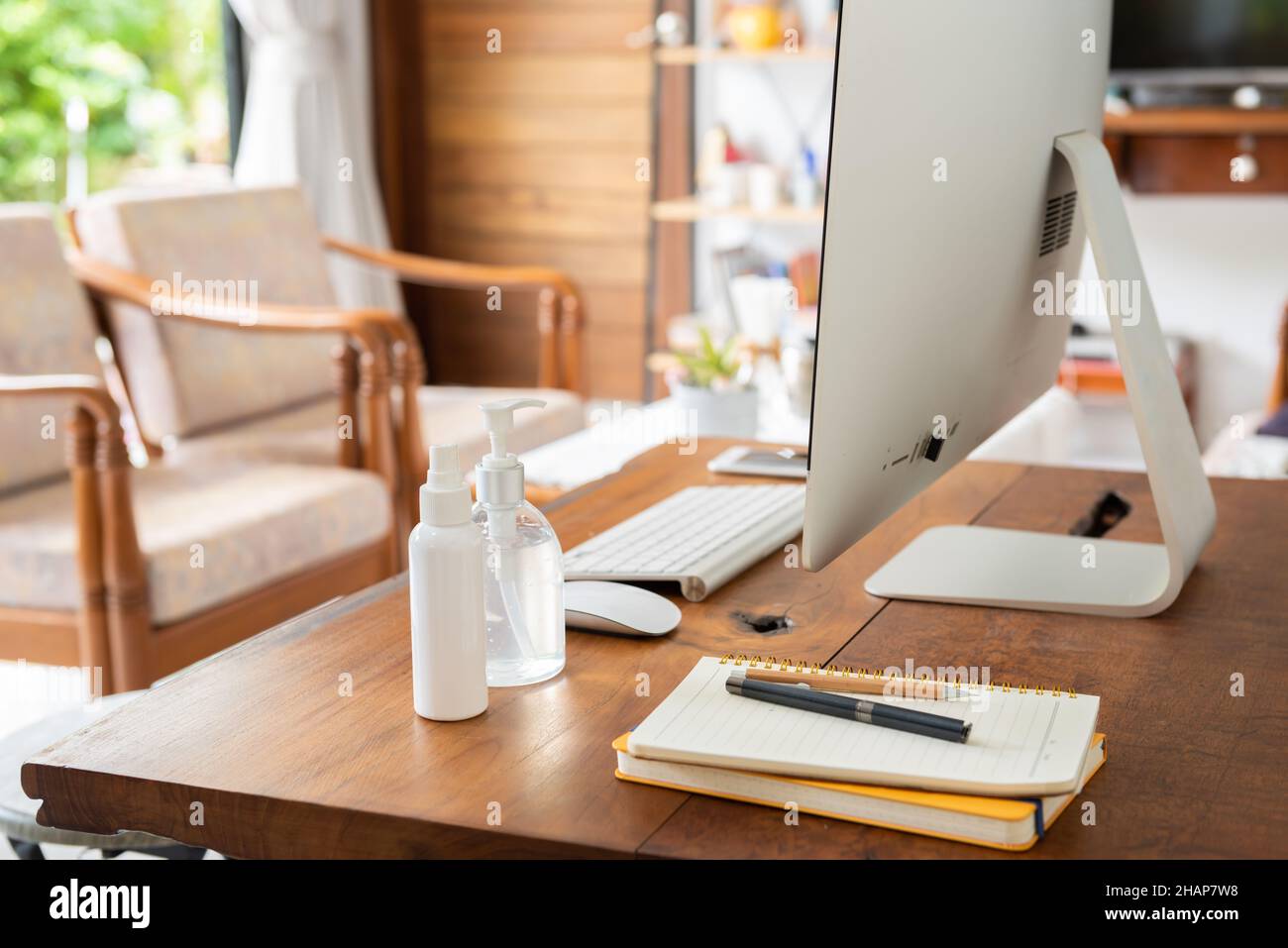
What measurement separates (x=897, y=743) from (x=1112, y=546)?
0.47m

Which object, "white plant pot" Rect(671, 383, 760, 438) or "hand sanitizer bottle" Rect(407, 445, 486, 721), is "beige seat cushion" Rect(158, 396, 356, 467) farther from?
"hand sanitizer bottle" Rect(407, 445, 486, 721)

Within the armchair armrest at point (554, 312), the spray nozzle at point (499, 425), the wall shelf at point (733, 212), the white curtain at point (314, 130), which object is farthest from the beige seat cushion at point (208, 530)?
the wall shelf at point (733, 212)

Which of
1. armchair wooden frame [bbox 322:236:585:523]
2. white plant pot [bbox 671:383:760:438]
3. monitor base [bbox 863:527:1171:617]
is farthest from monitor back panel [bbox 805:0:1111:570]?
armchair wooden frame [bbox 322:236:585:523]

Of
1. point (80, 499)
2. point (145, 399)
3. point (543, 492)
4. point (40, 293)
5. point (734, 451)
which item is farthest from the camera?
point (145, 399)

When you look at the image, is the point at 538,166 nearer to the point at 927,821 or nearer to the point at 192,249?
the point at 192,249

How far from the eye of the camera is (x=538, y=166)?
451cm

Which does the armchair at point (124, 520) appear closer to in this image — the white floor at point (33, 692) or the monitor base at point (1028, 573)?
the white floor at point (33, 692)

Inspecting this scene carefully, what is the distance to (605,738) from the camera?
0.82 m

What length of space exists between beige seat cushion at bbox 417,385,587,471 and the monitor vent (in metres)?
1.66

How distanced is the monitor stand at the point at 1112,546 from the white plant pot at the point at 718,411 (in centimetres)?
108

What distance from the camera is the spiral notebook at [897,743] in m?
0.71

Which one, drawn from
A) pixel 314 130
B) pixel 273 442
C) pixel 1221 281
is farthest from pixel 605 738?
pixel 314 130
